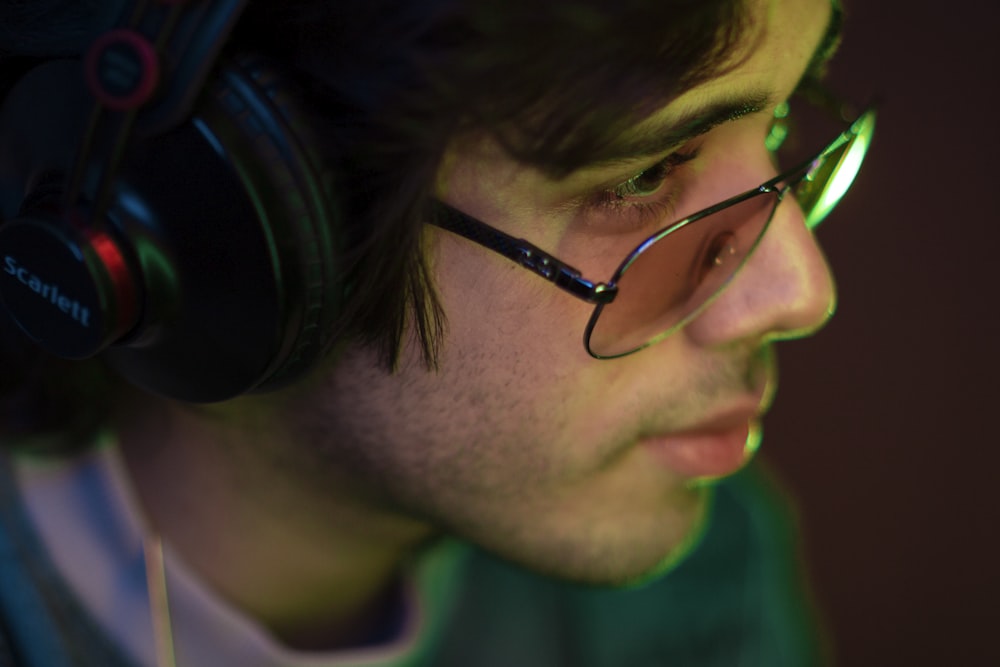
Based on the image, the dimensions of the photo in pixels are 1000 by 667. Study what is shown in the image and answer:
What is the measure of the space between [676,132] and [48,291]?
520 millimetres

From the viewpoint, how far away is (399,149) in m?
0.69

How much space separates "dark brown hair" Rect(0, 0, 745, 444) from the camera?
631 millimetres

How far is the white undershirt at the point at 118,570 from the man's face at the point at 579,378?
228 mm

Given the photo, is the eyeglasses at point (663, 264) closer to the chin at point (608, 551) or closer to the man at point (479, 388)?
the man at point (479, 388)

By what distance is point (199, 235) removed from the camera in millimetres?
651

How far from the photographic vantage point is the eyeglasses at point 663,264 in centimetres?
75

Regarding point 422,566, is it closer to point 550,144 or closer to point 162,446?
point 162,446

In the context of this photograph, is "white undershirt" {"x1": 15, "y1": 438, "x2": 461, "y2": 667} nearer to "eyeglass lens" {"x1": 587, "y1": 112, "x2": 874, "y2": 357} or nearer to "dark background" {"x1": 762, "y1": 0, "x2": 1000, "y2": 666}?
"eyeglass lens" {"x1": 587, "y1": 112, "x2": 874, "y2": 357}

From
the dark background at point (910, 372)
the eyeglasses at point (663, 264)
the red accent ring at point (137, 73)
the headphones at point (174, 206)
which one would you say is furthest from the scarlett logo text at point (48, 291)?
the dark background at point (910, 372)

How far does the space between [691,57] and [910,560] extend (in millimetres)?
1648

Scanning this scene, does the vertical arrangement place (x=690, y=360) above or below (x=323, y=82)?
below

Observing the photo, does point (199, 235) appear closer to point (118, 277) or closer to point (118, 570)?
point (118, 277)

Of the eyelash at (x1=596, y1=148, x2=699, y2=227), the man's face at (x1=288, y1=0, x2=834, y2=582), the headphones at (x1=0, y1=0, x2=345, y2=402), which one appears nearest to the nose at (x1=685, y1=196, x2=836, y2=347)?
the man's face at (x1=288, y1=0, x2=834, y2=582)

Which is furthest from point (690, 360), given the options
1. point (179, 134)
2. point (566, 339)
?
point (179, 134)
